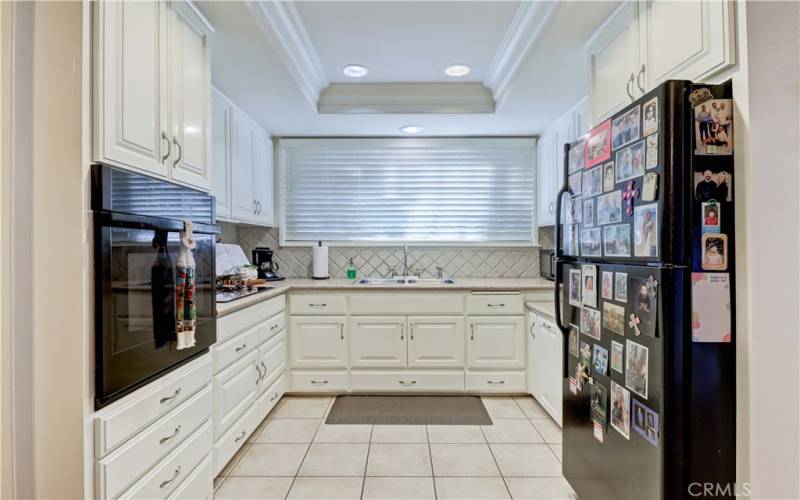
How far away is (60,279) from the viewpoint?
1.02 metres

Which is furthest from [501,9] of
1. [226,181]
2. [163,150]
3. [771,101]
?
[226,181]

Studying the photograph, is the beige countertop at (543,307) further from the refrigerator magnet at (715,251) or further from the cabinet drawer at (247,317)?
the cabinet drawer at (247,317)

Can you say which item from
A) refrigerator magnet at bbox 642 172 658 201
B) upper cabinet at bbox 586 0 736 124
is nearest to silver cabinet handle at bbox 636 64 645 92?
upper cabinet at bbox 586 0 736 124

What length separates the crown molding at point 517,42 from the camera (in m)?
1.93

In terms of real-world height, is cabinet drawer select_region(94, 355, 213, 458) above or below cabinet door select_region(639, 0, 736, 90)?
below

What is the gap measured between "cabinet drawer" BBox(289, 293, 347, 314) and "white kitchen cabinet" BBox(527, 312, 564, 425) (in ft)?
4.75

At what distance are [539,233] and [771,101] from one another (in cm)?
261

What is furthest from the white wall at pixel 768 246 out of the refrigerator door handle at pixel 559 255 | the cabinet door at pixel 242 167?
the cabinet door at pixel 242 167

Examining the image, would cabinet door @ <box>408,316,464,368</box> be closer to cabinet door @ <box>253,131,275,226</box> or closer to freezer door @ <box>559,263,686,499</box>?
freezer door @ <box>559,263,686,499</box>

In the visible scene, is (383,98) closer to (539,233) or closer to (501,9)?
(501,9)

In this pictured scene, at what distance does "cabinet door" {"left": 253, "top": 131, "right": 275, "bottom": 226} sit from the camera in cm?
318

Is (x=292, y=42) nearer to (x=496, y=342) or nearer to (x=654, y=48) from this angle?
(x=654, y=48)

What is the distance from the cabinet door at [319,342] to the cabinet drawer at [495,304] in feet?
3.36

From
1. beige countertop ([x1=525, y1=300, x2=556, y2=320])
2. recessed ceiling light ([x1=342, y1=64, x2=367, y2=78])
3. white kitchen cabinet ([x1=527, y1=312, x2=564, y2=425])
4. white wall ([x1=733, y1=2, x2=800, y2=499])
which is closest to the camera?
white wall ([x1=733, y1=2, x2=800, y2=499])
